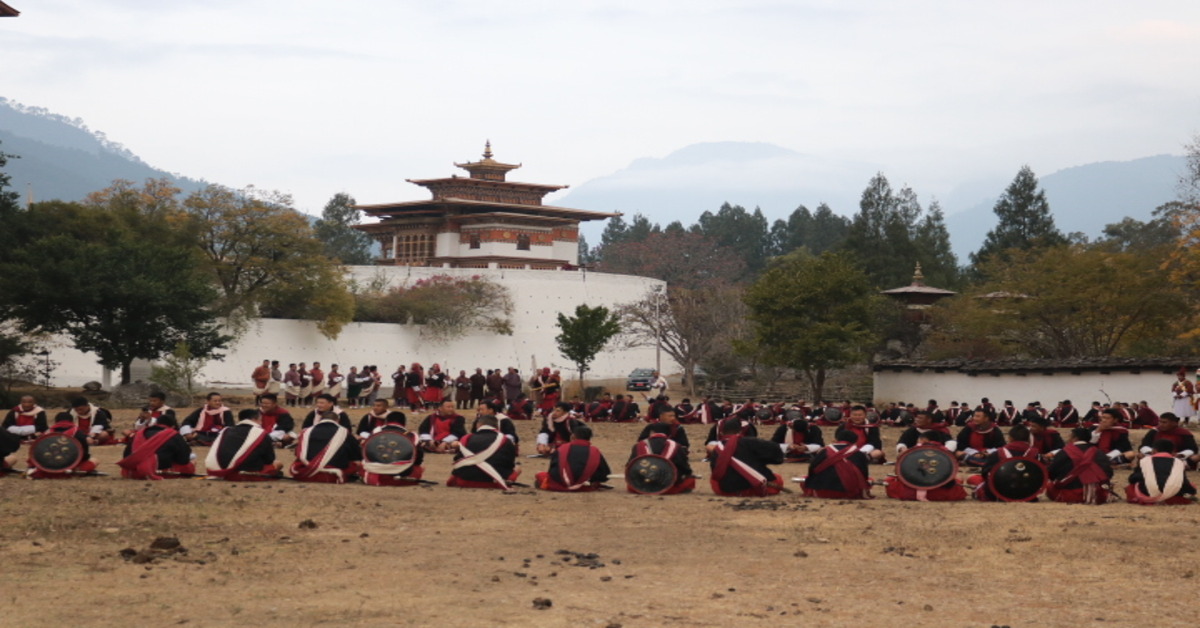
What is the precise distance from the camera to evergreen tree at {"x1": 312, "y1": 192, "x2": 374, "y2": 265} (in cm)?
9265

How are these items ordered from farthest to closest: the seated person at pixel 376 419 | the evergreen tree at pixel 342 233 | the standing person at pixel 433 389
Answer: the evergreen tree at pixel 342 233 < the standing person at pixel 433 389 < the seated person at pixel 376 419

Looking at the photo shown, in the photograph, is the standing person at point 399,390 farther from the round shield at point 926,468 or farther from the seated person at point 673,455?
the round shield at point 926,468

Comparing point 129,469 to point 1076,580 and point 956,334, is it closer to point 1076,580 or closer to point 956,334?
point 1076,580

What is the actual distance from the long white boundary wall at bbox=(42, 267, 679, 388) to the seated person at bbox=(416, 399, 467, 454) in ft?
95.8

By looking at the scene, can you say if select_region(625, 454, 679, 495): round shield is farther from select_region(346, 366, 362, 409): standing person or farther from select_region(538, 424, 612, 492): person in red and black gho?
select_region(346, 366, 362, 409): standing person

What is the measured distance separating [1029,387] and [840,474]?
25.9 m

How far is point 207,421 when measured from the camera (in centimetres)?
2075

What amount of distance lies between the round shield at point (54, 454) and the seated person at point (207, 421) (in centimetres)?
415

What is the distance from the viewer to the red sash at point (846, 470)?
15.2 metres

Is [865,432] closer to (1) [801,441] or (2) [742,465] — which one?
(1) [801,441]

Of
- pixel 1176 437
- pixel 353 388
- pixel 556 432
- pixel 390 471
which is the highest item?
pixel 1176 437

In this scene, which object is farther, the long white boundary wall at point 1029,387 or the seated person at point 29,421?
the long white boundary wall at point 1029,387

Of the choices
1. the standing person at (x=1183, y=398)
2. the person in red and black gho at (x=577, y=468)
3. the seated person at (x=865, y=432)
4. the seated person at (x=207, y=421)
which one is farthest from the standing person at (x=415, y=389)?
the person in red and black gho at (x=577, y=468)

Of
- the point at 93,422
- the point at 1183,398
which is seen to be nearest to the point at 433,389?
the point at 93,422
